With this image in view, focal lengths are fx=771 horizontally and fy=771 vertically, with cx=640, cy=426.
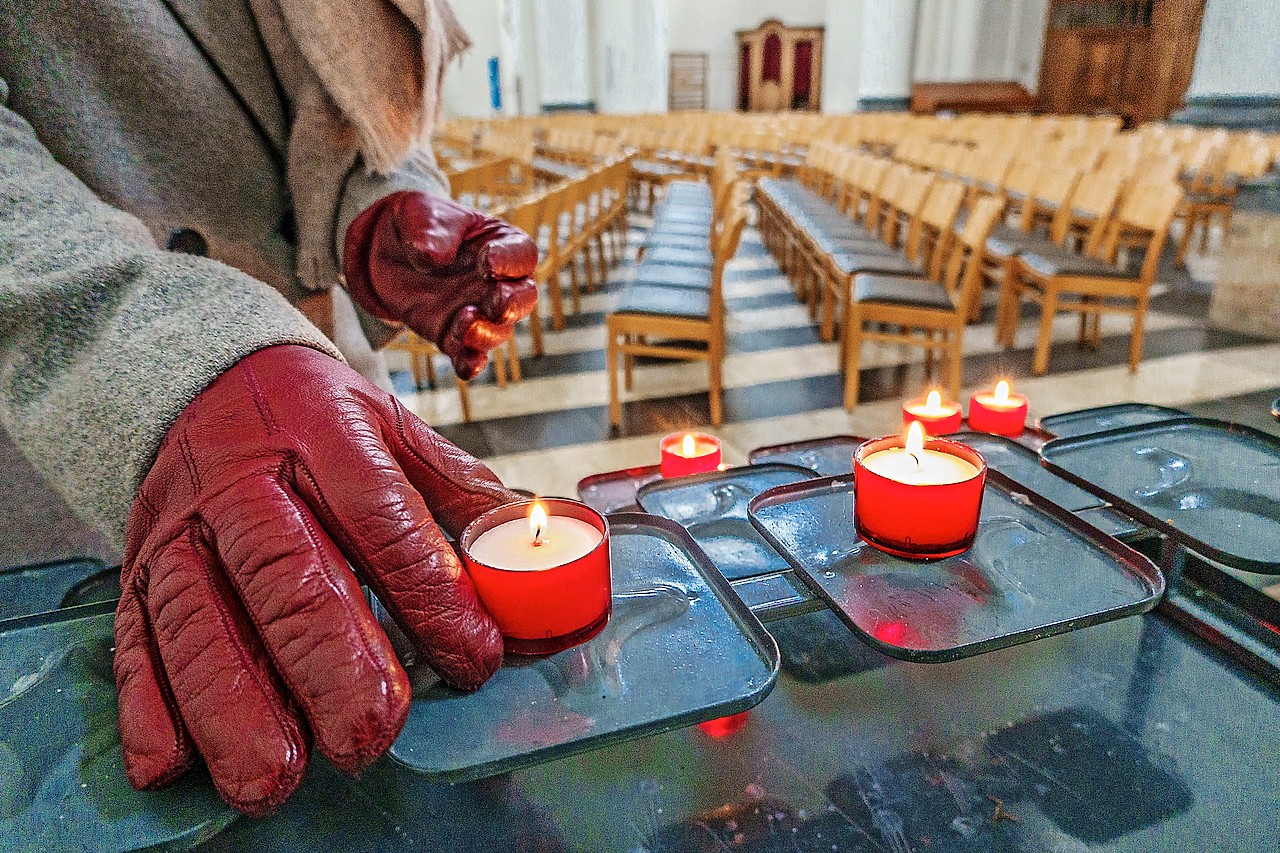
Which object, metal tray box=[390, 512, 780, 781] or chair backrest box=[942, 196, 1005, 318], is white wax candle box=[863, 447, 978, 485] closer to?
metal tray box=[390, 512, 780, 781]

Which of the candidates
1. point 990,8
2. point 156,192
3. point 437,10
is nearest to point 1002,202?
point 437,10

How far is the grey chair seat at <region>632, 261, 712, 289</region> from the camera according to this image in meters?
3.57

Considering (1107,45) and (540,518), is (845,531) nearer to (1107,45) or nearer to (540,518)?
(540,518)

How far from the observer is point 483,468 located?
572mm

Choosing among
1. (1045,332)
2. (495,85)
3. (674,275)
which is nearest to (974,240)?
(1045,332)

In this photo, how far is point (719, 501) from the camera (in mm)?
872

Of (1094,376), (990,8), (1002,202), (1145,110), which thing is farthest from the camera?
(1145,110)

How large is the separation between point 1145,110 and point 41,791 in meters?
17.7

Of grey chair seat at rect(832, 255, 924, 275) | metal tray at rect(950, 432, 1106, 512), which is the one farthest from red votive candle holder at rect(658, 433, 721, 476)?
grey chair seat at rect(832, 255, 924, 275)

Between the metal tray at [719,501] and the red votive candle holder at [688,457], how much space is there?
282 mm

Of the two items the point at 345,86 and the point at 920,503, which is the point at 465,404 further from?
the point at 920,503

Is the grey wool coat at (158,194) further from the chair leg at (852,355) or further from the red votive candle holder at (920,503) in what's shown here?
the chair leg at (852,355)

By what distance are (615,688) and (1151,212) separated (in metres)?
4.18

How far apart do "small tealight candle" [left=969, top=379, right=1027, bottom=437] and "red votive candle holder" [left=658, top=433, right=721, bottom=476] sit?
41 cm
